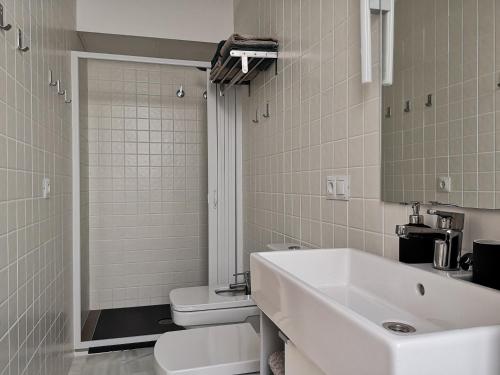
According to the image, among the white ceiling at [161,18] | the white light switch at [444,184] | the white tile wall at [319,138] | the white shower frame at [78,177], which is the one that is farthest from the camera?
the white ceiling at [161,18]

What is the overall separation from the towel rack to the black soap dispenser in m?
1.24

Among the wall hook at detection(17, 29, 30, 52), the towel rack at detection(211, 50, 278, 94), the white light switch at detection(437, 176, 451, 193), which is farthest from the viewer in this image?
the towel rack at detection(211, 50, 278, 94)

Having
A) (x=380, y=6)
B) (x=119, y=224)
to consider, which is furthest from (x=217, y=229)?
(x=380, y=6)

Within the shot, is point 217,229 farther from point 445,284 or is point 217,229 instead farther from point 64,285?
point 445,284

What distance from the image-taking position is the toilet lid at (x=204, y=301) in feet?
6.54

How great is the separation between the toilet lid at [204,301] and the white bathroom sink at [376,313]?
98cm

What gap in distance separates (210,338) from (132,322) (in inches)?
58.0

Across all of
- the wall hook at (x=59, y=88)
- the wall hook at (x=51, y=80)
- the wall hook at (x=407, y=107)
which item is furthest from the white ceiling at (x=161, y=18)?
the wall hook at (x=407, y=107)

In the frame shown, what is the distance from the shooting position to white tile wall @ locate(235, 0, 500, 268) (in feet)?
4.06

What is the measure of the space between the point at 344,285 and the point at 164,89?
2637 millimetres

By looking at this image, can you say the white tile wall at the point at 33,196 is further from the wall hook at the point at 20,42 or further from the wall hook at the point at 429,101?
the wall hook at the point at 429,101

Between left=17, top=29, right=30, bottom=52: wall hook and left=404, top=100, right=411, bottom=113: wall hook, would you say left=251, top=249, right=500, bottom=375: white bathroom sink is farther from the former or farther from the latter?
left=17, top=29, right=30, bottom=52: wall hook

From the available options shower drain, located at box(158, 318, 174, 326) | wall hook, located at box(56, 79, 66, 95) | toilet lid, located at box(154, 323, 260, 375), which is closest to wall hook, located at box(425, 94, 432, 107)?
toilet lid, located at box(154, 323, 260, 375)

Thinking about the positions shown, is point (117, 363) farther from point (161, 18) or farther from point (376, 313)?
point (161, 18)
